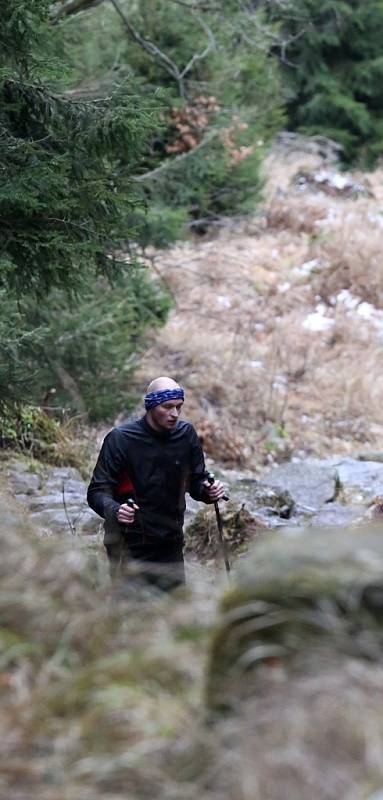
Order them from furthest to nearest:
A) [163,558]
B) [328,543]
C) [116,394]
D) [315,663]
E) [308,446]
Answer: [308,446] < [116,394] < [163,558] < [328,543] < [315,663]

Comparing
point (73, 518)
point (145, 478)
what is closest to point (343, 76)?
point (73, 518)

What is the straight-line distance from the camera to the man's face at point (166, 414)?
5.89 m

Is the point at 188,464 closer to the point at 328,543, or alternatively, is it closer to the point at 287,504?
the point at 328,543

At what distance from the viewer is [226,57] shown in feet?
64.4

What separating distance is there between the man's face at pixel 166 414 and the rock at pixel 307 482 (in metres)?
5.71

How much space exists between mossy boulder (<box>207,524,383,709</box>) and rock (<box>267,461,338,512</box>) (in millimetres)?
8766

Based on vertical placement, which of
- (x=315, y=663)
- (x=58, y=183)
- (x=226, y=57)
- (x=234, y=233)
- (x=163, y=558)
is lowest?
(x=234, y=233)

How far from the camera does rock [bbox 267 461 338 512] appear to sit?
11.9 m

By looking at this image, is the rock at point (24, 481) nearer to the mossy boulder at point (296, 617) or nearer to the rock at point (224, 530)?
the rock at point (224, 530)

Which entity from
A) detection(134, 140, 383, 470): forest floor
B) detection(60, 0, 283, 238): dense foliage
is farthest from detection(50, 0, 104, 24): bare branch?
detection(134, 140, 383, 470): forest floor

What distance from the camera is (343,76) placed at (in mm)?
30703

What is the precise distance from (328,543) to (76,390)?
10.1 metres

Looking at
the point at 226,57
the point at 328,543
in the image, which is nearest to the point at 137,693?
the point at 328,543

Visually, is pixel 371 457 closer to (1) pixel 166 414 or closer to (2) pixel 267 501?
(2) pixel 267 501
